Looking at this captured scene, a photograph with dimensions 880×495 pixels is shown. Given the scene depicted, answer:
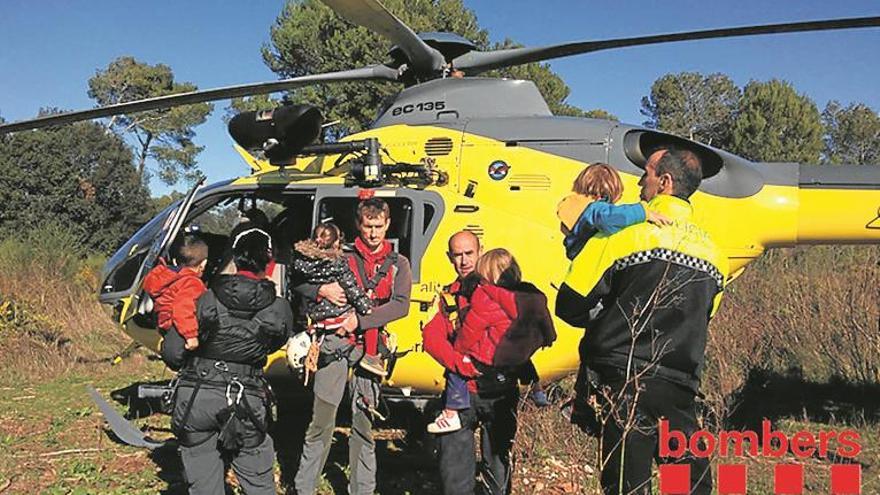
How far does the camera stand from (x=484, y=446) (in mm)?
3711

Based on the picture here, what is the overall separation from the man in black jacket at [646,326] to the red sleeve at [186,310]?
189 centimetres

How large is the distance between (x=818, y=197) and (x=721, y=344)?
3.38 meters

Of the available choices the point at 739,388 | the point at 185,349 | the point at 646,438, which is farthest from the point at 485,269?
the point at 739,388

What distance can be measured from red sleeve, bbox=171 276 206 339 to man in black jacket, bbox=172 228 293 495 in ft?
0.21

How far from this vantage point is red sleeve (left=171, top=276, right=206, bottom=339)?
11.5 feet

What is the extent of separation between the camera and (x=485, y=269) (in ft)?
11.8

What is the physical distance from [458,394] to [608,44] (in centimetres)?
315

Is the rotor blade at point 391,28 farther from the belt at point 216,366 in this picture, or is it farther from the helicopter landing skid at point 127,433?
the helicopter landing skid at point 127,433

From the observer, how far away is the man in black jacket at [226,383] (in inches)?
136

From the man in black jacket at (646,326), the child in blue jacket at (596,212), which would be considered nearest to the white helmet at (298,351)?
the child in blue jacket at (596,212)

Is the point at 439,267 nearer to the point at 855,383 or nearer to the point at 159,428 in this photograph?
the point at 159,428

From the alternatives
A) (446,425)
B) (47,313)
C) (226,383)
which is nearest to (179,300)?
(226,383)

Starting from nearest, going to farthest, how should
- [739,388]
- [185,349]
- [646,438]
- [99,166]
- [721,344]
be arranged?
[646,438] < [185,349] < [739,388] < [721,344] < [99,166]

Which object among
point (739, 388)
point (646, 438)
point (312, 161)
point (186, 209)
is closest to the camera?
point (646, 438)
